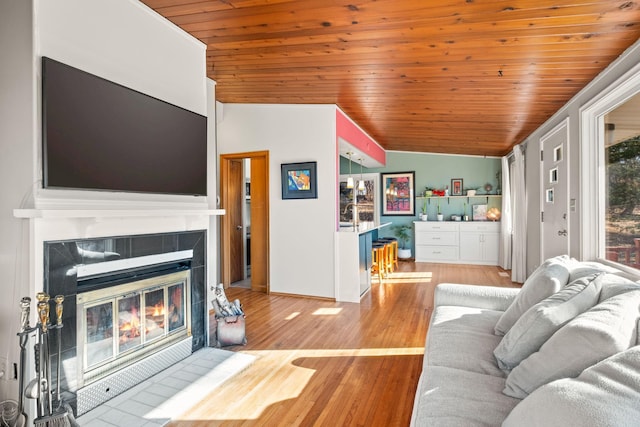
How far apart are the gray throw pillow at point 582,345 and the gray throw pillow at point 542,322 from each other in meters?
0.15

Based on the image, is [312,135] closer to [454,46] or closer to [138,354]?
[454,46]

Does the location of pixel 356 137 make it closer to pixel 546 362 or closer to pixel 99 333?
pixel 99 333

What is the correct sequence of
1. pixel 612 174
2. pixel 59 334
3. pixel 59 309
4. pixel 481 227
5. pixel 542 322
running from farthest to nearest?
pixel 481 227, pixel 612 174, pixel 59 334, pixel 59 309, pixel 542 322

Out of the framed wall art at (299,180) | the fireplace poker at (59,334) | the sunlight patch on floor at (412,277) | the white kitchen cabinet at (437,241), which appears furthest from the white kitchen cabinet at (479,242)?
the fireplace poker at (59,334)

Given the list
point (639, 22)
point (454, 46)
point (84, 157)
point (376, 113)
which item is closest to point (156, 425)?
point (84, 157)

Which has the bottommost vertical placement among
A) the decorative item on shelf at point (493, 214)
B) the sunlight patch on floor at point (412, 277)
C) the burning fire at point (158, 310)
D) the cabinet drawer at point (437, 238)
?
the sunlight patch on floor at point (412, 277)

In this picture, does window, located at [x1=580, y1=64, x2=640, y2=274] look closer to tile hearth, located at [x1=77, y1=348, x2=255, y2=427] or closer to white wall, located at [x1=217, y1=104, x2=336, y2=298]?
white wall, located at [x1=217, y1=104, x2=336, y2=298]

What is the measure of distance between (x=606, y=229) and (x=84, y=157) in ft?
12.8

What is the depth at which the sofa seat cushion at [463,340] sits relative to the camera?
68.5 inches

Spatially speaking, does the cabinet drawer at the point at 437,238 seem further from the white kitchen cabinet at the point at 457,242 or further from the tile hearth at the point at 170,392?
the tile hearth at the point at 170,392

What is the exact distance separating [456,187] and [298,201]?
14.3ft

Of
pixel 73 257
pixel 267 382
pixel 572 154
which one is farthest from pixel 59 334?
pixel 572 154

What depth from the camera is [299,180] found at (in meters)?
4.83

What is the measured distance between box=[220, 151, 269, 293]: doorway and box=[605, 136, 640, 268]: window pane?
3738 millimetres
